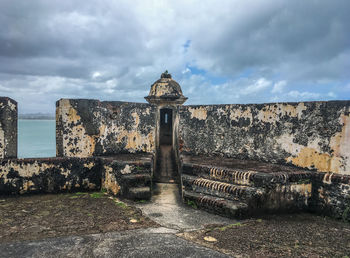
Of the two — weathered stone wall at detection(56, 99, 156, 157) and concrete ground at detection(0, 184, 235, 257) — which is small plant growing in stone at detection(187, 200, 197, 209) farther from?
weathered stone wall at detection(56, 99, 156, 157)

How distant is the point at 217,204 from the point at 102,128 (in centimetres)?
293

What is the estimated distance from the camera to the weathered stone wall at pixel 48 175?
4.34 metres

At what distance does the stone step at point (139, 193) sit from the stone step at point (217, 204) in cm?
60

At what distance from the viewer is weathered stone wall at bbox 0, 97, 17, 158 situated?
439 centimetres

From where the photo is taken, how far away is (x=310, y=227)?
10.7ft

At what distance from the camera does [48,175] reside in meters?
4.58

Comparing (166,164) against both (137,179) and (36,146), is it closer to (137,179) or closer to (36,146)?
(137,179)

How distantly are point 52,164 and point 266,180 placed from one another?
355cm

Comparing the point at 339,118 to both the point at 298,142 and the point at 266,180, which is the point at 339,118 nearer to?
the point at 298,142

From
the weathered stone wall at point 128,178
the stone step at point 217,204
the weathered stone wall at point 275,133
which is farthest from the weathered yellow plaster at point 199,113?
the stone step at point 217,204

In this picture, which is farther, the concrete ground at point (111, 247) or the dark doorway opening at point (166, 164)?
the dark doorway opening at point (166, 164)

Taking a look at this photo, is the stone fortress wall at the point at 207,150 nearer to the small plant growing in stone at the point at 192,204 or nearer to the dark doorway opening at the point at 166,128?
the small plant growing in stone at the point at 192,204

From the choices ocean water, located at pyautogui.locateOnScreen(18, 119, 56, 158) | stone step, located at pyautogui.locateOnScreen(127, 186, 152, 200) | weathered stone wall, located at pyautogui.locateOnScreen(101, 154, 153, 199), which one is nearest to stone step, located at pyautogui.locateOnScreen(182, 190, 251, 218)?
stone step, located at pyautogui.locateOnScreen(127, 186, 152, 200)

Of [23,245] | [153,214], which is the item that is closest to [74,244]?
[23,245]
